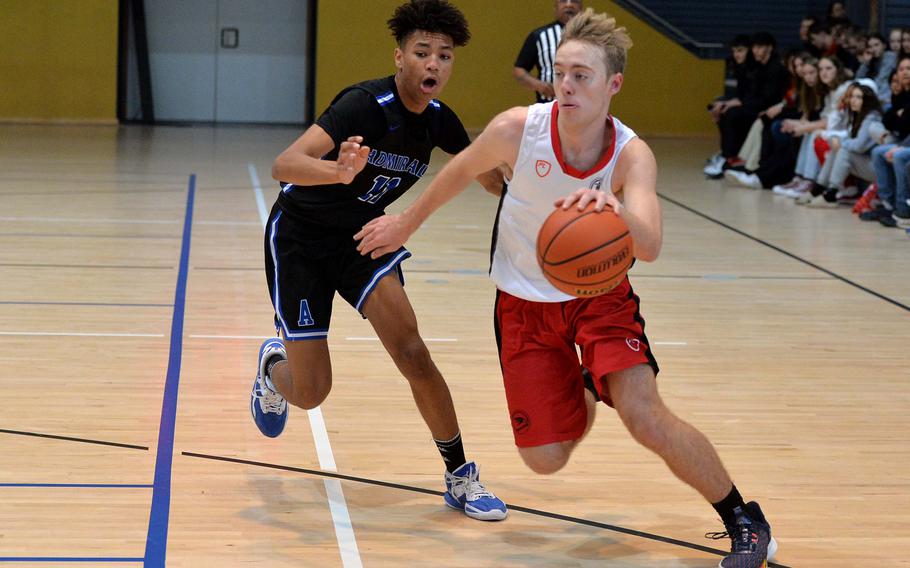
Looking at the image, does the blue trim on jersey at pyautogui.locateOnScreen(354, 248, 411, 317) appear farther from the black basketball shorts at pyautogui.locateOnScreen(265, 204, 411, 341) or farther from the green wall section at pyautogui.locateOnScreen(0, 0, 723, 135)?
the green wall section at pyautogui.locateOnScreen(0, 0, 723, 135)

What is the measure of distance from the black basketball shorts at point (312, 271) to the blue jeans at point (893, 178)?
7144mm

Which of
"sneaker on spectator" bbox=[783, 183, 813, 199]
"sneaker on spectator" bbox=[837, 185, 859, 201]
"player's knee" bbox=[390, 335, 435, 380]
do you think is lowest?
"sneaker on spectator" bbox=[783, 183, 813, 199]

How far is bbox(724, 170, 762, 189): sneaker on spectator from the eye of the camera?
1320 cm

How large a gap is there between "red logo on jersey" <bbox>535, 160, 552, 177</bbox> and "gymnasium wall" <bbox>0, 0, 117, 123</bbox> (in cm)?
1621

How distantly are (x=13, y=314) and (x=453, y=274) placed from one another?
2847mm

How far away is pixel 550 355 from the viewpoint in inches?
143

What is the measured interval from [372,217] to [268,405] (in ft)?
2.60

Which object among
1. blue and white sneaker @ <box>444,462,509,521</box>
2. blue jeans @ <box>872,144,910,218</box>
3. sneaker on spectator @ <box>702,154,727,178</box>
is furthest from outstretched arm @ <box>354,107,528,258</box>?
sneaker on spectator @ <box>702,154,727,178</box>

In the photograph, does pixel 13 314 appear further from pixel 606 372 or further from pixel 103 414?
pixel 606 372

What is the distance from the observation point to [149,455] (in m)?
4.24

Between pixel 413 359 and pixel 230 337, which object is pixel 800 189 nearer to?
pixel 230 337

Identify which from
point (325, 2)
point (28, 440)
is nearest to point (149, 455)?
point (28, 440)


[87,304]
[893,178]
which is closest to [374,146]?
[87,304]

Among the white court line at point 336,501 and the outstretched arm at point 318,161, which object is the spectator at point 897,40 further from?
the outstretched arm at point 318,161
